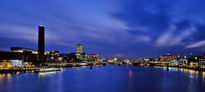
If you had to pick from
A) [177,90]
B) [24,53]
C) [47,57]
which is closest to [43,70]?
[24,53]

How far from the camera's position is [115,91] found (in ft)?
131

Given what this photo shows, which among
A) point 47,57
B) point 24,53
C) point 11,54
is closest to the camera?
point 11,54

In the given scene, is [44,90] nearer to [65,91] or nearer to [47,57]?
[65,91]

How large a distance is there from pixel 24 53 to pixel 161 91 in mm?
124398

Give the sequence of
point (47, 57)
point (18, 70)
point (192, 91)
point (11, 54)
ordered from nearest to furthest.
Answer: point (192, 91)
point (18, 70)
point (11, 54)
point (47, 57)

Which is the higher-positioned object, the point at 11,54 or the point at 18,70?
the point at 11,54

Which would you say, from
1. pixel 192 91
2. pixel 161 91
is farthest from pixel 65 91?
pixel 192 91

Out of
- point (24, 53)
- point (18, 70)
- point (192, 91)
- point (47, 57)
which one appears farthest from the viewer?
point (47, 57)

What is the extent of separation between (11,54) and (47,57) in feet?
163

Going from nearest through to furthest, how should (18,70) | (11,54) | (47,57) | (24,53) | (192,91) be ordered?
(192,91)
(18,70)
(11,54)
(24,53)
(47,57)

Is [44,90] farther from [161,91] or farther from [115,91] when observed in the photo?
[161,91]

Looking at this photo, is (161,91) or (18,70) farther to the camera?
(18,70)

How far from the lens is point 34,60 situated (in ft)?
488

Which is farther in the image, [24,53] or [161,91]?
[24,53]
